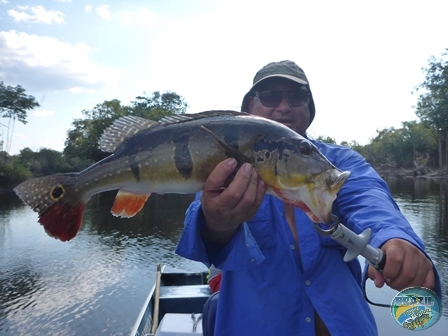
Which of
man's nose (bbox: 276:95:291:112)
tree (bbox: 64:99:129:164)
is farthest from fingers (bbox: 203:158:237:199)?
tree (bbox: 64:99:129:164)

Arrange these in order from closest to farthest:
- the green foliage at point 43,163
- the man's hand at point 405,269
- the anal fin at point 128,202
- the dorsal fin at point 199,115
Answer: the man's hand at point 405,269 → the dorsal fin at point 199,115 → the anal fin at point 128,202 → the green foliage at point 43,163

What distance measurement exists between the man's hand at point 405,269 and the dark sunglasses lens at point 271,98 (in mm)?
2089

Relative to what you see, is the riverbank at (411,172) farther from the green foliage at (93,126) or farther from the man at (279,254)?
the man at (279,254)

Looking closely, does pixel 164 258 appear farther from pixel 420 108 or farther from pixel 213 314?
pixel 420 108

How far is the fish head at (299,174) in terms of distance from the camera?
246 centimetres

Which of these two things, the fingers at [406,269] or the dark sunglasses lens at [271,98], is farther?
the dark sunglasses lens at [271,98]

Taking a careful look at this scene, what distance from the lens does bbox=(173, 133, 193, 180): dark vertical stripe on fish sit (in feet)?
8.96

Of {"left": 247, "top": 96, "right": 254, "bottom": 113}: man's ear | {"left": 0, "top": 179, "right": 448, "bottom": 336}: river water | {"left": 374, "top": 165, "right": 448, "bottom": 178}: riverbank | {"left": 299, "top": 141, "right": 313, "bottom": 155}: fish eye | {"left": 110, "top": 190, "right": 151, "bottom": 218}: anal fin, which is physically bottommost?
{"left": 0, "top": 179, "right": 448, "bottom": 336}: river water

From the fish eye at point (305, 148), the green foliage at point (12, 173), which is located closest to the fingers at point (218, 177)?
the fish eye at point (305, 148)

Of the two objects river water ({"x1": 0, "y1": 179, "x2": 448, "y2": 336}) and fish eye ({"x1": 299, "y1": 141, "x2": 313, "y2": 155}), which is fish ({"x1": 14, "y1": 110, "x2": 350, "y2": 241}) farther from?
river water ({"x1": 0, "y1": 179, "x2": 448, "y2": 336})

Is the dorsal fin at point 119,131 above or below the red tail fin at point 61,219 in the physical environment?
above

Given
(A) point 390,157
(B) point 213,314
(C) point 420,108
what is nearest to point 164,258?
(B) point 213,314

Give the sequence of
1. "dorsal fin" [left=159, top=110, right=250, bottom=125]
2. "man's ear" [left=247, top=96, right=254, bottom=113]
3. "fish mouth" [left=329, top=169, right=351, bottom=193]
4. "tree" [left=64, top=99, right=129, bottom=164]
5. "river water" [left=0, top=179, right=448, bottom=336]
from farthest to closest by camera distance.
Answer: "tree" [left=64, top=99, right=129, bottom=164] < "river water" [left=0, top=179, right=448, bottom=336] < "man's ear" [left=247, top=96, right=254, bottom=113] < "dorsal fin" [left=159, top=110, right=250, bottom=125] < "fish mouth" [left=329, top=169, right=351, bottom=193]

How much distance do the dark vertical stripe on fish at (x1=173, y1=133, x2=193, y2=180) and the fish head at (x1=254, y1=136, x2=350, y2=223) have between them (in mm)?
470
